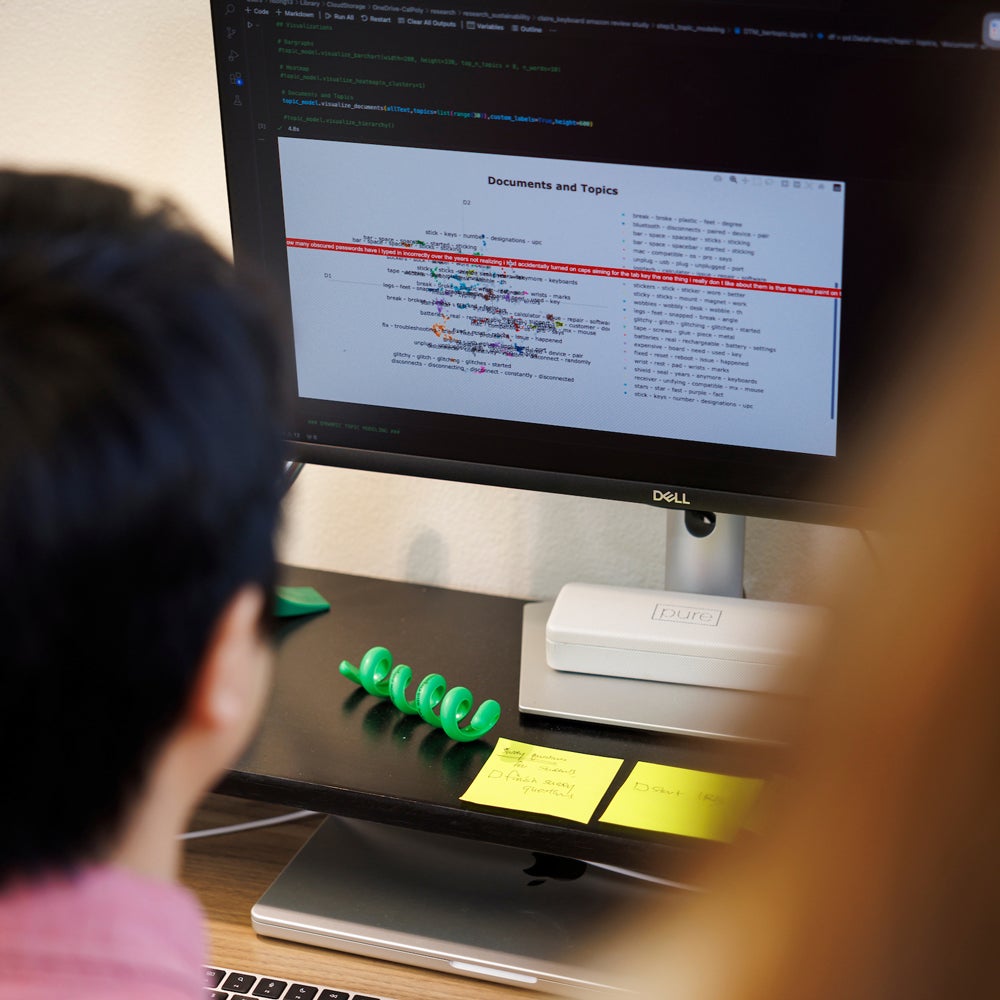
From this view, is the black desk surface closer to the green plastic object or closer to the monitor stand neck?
the green plastic object

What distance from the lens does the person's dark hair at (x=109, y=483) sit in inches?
14.7

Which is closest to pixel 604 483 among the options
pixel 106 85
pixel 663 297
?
pixel 663 297

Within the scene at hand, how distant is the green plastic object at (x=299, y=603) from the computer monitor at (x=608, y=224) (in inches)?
5.9

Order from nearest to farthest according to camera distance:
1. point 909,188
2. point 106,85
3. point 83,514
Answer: point 83,514
point 909,188
point 106,85

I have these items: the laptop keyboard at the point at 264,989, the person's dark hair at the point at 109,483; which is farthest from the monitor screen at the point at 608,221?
the person's dark hair at the point at 109,483

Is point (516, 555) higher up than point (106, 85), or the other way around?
A: point (106, 85)

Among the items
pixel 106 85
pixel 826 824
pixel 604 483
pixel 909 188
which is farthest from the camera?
pixel 106 85

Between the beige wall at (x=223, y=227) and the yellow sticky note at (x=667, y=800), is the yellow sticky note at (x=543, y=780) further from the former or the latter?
the beige wall at (x=223, y=227)

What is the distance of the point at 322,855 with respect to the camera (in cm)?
97

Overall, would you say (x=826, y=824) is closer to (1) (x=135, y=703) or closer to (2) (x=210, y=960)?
(1) (x=135, y=703)

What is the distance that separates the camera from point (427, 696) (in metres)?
0.94

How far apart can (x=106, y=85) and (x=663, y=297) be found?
1.81ft

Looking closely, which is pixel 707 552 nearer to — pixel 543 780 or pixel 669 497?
pixel 669 497

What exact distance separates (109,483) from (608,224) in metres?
0.57
